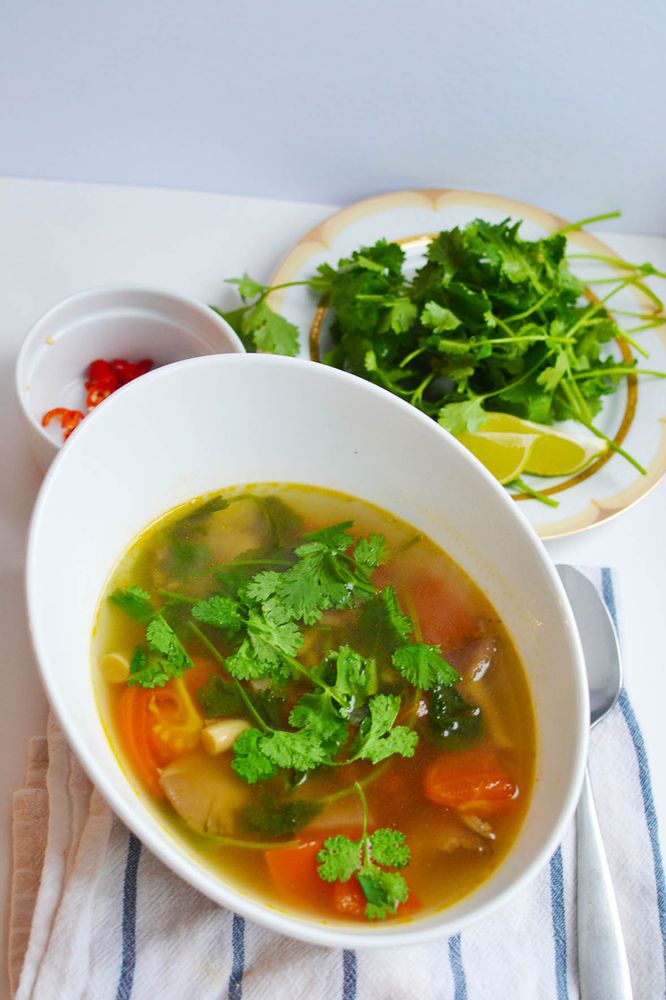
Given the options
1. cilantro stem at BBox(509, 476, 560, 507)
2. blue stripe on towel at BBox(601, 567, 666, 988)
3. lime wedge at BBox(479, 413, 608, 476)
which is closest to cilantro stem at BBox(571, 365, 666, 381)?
lime wedge at BBox(479, 413, 608, 476)

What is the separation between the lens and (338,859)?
991mm

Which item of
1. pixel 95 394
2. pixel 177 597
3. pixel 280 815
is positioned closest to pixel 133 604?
pixel 177 597

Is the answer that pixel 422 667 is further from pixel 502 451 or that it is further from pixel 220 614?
pixel 502 451

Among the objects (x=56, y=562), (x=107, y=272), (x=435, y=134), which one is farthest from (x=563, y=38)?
(x=56, y=562)

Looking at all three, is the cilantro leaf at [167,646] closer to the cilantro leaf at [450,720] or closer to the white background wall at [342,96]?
the cilantro leaf at [450,720]

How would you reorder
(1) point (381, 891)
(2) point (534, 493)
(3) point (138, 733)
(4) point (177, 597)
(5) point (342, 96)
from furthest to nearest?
(5) point (342, 96) < (2) point (534, 493) < (4) point (177, 597) < (3) point (138, 733) < (1) point (381, 891)

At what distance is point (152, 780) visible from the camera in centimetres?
104

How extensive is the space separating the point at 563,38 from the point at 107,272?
33.8 inches

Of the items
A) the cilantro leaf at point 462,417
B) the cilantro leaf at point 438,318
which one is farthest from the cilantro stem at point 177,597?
the cilantro leaf at point 438,318

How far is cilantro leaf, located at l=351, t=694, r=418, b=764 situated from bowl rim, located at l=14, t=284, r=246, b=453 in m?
0.58

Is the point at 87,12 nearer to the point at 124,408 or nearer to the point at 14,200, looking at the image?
the point at 14,200

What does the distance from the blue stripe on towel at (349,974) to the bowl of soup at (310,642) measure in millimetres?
126

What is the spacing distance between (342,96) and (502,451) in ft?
2.22

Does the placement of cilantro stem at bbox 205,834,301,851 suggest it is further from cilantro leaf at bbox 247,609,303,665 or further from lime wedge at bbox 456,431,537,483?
lime wedge at bbox 456,431,537,483
